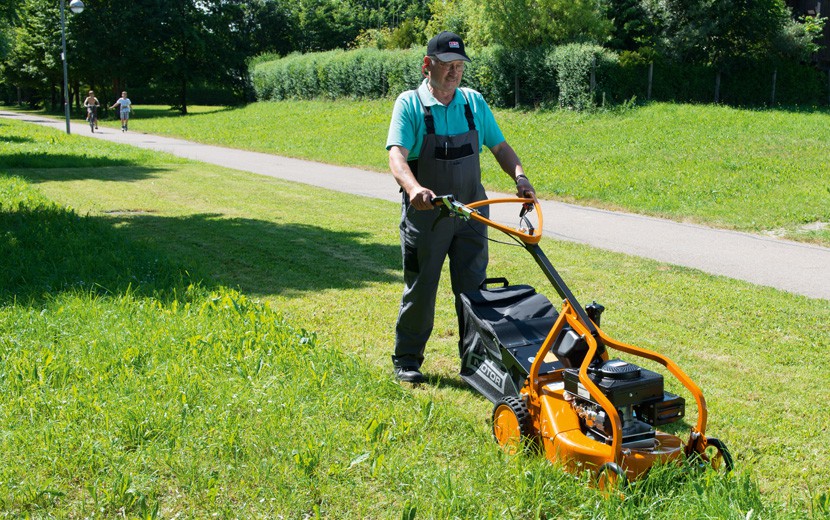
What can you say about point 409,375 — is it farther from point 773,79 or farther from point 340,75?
point 340,75

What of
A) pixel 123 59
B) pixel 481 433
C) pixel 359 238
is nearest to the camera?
pixel 481 433

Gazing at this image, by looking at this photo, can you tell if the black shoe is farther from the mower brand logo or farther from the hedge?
the hedge

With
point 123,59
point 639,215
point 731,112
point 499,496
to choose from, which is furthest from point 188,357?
point 123,59

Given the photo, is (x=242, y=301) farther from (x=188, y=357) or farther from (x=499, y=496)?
(x=499, y=496)

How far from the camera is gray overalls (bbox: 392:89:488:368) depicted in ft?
16.2

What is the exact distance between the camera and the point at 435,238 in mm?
5105

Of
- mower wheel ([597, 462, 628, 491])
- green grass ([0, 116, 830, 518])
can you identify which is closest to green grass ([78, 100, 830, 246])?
green grass ([0, 116, 830, 518])

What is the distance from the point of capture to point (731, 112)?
21.7m

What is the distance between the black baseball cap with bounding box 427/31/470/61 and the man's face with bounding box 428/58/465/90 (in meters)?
0.04

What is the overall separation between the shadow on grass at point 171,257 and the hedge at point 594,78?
1611cm

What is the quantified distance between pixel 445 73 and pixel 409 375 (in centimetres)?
181

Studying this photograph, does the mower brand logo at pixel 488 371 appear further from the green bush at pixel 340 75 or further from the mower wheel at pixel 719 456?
the green bush at pixel 340 75

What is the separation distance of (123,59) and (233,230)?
40213 millimetres

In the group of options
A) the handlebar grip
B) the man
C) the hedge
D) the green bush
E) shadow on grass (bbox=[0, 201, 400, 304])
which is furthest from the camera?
the green bush
